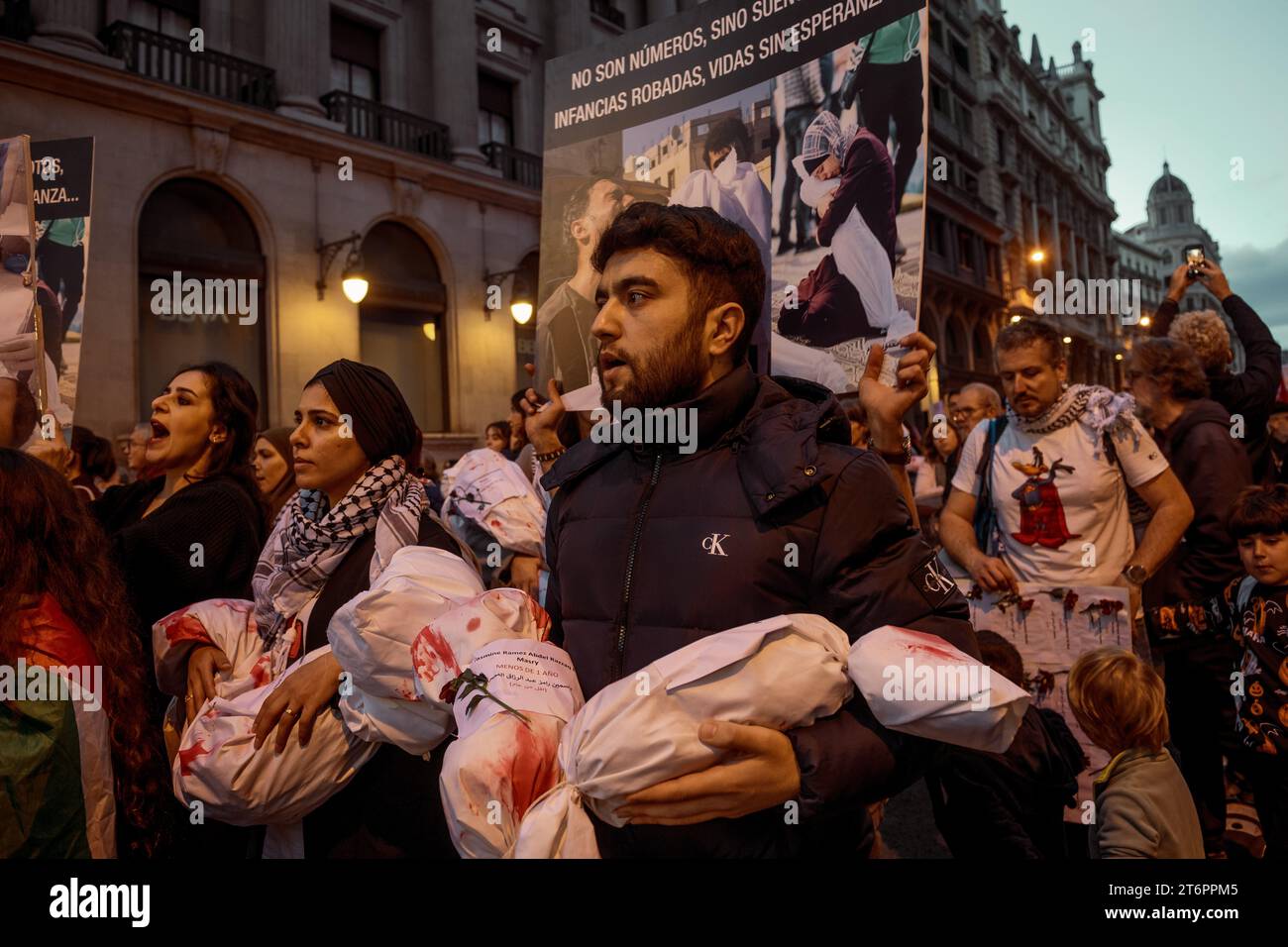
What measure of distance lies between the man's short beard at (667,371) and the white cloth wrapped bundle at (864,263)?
133 centimetres

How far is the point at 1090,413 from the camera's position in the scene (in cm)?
344

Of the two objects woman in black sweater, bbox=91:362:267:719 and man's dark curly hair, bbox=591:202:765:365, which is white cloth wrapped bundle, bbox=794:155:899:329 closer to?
man's dark curly hair, bbox=591:202:765:365

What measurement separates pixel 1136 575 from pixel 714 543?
2405 mm

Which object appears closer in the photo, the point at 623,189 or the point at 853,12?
the point at 853,12

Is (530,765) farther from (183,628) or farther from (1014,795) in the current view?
(1014,795)

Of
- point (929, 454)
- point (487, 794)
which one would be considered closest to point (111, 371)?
point (929, 454)

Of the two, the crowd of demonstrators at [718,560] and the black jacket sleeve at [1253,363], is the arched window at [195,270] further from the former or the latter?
the black jacket sleeve at [1253,363]

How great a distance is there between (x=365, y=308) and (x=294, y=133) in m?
2.86

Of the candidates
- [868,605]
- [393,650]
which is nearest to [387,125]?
[393,650]

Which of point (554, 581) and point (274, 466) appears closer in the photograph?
point (554, 581)

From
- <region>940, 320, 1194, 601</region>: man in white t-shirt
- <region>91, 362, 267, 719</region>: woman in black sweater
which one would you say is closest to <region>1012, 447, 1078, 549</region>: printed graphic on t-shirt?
<region>940, 320, 1194, 601</region>: man in white t-shirt

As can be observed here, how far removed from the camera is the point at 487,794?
1371mm
